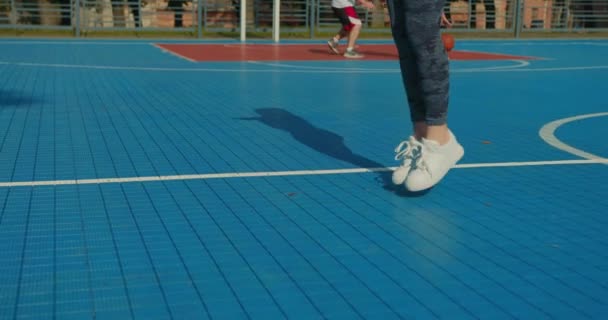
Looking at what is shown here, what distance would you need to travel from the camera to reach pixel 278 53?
16031 millimetres

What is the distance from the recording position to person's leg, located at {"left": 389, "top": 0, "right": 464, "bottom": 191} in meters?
4.14

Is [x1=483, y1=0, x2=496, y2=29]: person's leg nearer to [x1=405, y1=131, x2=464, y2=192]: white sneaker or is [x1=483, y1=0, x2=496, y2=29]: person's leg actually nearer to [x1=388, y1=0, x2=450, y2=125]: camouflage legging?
[x1=388, y1=0, x2=450, y2=125]: camouflage legging

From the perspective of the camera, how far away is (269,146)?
18.8 feet

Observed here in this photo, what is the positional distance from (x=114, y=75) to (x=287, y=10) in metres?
13.7

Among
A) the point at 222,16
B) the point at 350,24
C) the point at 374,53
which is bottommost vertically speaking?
the point at 374,53

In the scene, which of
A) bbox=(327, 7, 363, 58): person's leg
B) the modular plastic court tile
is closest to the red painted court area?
bbox=(327, 7, 363, 58): person's leg

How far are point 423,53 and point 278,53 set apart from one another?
1199 centimetres

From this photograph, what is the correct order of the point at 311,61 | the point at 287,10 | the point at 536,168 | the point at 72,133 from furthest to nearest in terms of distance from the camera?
the point at 287,10 → the point at 311,61 → the point at 72,133 → the point at 536,168

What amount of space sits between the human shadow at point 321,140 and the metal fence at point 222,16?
15.3 m

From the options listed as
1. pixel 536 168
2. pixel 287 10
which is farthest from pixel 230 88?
pixel 287 10

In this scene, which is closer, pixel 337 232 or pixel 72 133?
pixel 337 232

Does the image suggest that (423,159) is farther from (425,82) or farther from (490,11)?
(490,11)

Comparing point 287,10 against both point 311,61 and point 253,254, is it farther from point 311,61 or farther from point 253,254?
point 253,254

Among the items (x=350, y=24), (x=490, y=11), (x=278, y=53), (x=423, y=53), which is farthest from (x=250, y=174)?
(x=490, y=11)
